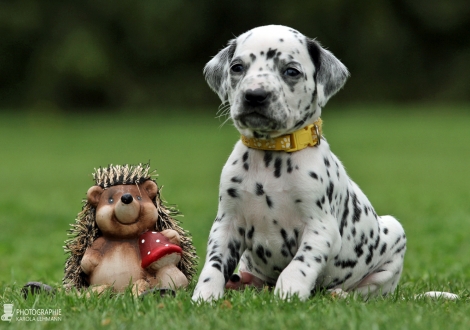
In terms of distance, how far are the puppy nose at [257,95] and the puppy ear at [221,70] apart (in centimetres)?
55

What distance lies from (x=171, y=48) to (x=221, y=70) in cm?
3500

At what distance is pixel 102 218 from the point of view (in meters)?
5.41

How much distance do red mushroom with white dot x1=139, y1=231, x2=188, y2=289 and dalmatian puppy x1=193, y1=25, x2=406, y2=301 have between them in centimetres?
29

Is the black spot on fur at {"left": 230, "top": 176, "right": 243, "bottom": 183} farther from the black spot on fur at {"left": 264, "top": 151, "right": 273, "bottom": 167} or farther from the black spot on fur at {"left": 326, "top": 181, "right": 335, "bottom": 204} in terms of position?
the black spot on fur at {"left": 326, "top": 181, "right": 335, "bottom": 204}

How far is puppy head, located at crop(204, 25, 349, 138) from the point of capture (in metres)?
5.08

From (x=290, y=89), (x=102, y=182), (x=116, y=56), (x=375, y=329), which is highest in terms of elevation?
(x=116, y=56)

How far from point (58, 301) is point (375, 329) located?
2.05 metres

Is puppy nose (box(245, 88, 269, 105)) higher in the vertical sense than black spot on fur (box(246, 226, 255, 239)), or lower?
higher

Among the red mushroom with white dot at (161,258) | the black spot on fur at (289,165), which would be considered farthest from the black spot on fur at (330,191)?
the red mushroom with white dot at (161,258)

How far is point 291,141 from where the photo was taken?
529 centimetres

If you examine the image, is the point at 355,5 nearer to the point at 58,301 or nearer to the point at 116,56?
the point at 116,56

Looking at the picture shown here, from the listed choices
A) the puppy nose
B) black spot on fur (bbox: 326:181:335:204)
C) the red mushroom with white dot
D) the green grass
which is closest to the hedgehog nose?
the red mushroom with white dot

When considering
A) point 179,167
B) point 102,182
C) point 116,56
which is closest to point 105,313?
point 102,182

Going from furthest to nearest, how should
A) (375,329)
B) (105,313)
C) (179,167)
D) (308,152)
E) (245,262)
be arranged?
(179,167)
(245,262)
(308,152)
(105,313)
(375,329)
